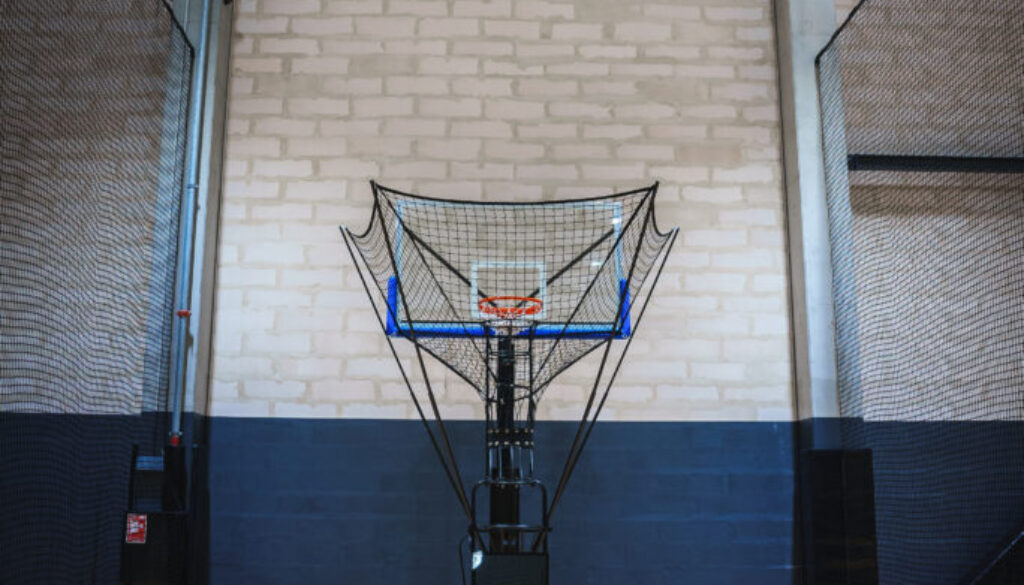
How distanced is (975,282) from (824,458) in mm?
1283

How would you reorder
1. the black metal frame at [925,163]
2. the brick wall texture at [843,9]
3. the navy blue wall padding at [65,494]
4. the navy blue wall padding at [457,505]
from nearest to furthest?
the navy blue wall padding at [65,494], the navy blue wall padding at [457,505], the black metal frame at [925,163], the brick wall texture at [843,9]

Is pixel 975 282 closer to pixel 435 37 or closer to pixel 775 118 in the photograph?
pixel 775 118

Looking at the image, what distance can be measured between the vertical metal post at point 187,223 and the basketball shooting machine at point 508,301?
765mm

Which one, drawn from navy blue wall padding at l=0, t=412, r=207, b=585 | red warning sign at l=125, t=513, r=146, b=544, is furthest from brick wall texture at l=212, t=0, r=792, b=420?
red warning sign at l=125, t=513, r=146, b=544

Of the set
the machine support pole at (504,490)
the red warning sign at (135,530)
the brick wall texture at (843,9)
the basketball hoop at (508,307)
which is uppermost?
the brick wall texture at (843,9)

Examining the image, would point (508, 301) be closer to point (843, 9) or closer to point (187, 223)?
point (187, 223)

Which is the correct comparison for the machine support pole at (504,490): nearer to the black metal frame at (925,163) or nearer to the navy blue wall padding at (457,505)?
the navy blue wall padding at (457,505)

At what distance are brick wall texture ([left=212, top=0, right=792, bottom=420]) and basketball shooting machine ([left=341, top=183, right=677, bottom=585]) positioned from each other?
0.60ft

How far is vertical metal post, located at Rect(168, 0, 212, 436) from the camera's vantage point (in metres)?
3.86

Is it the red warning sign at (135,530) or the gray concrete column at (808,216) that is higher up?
the gray concrete column at (808,216)

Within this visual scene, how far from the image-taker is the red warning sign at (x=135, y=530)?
3457 millimetres

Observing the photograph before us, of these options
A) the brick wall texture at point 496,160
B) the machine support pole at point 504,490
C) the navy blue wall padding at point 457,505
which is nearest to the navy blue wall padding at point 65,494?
the navy blue wall padding at point 457,505

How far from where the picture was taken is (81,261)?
3590 millimetres

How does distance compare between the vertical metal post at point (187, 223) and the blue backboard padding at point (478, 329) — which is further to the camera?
the vertical metal post at point (187, 223)
